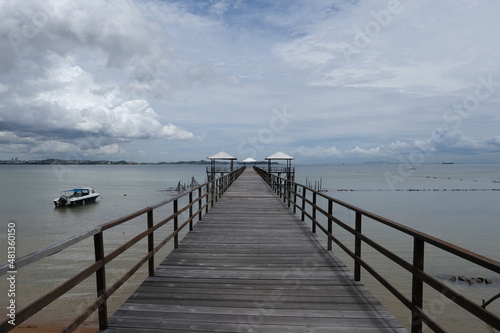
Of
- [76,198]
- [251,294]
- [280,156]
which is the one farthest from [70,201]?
[251,294]

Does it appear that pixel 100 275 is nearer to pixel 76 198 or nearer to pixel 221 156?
pixel 221 156

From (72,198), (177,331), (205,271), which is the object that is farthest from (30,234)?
(177,331)

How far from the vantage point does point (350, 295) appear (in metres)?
4.02

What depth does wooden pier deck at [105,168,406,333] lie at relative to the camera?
10.7ft

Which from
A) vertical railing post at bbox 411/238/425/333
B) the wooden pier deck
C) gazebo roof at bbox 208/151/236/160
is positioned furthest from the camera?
gazebo roof at bbox 208/151/236/160

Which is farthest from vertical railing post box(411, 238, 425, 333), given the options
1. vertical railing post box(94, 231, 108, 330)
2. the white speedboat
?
the white speedboat

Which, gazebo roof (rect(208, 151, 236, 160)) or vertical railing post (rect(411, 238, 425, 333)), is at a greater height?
gazebo roof (rect(208, 151, 236, 160))

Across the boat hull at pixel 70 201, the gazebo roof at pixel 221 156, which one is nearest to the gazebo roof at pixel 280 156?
the gazebo roof at pixel 221 156

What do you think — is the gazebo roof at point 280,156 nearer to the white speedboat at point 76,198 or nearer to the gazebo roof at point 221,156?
the gazebo roof at point 221,156

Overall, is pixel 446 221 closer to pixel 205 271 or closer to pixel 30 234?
pixel 205 271

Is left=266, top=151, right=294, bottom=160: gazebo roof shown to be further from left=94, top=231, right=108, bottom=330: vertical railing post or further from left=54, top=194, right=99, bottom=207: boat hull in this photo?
left=94, top=231, right=108, bottom=330: vertical railing post

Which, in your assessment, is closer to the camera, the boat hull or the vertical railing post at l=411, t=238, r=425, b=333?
the vertical railing post at l=411, t=238, r=425, b=333

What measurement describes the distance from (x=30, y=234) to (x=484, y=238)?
27.5 m

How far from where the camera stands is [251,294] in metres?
4.01
